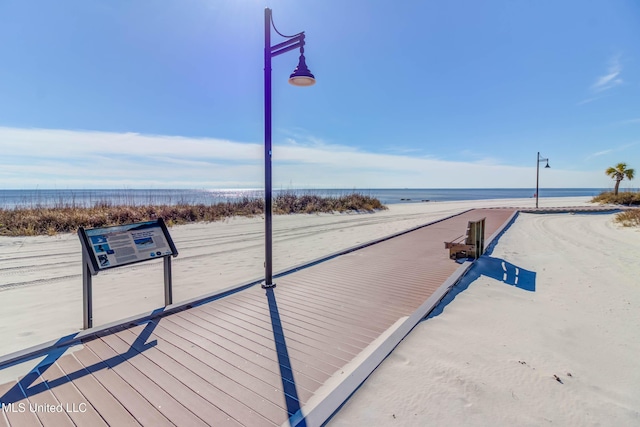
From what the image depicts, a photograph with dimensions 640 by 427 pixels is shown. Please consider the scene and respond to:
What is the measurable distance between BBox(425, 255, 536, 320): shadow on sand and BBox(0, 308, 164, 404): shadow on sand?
295 centimetres

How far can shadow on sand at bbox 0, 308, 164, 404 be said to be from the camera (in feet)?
6.39

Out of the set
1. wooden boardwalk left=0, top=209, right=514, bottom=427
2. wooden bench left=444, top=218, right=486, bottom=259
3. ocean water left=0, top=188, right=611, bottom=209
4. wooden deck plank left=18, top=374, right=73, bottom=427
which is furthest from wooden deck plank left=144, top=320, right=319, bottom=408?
ocean water left=0, top=188, right=611, bottom=209

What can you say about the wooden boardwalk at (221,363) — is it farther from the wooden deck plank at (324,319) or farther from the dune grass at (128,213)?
the dune grass at (128,213)

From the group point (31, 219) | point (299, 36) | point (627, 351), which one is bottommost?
point (627, 351)

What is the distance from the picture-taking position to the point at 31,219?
9.54 meters

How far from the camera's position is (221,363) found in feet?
7.56

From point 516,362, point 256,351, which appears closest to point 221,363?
point 256,351

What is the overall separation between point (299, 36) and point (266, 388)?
144 inches

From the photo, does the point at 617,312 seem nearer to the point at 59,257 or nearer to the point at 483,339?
the point at 483,339

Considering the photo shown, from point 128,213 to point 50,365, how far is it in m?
10.5

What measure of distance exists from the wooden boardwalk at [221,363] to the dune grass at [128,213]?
341 inches

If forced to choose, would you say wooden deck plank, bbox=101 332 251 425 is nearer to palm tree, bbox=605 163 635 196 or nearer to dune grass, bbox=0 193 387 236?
dune grass, bbox=0 193 387 236

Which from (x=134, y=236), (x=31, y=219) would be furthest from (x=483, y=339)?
(x=31, y=219)

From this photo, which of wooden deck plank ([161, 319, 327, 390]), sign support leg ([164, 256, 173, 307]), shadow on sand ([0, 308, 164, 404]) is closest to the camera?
shadow on sand ([0, 308, 164, 404])
